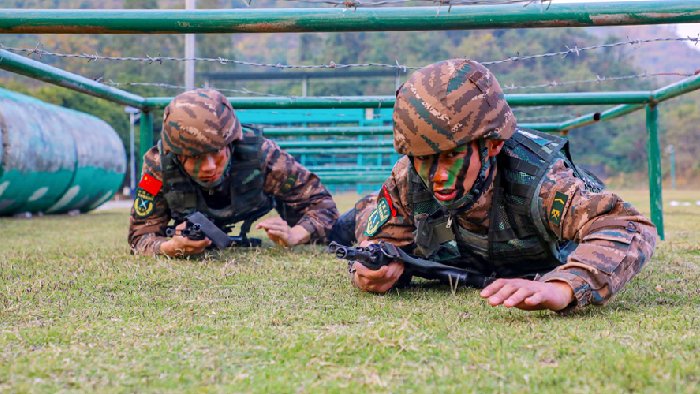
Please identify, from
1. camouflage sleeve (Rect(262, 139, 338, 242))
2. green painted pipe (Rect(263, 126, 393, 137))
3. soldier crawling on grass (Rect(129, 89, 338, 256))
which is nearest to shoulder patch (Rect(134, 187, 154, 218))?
soldier crawling on grass (Rect(129, 89, 338, 256))

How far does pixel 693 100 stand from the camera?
39.5m

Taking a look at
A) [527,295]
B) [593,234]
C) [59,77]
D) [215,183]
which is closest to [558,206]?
[593,234]

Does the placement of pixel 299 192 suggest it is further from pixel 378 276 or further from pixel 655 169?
pixel 655 169

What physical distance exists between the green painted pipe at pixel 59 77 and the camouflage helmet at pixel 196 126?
565 mm

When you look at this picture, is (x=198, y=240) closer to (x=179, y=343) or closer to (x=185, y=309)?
(x=185, y=309)

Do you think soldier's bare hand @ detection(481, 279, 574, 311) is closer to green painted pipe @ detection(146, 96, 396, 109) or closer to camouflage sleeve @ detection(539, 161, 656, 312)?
camouflage sleeve @ detection(539, 161, 656, 312)

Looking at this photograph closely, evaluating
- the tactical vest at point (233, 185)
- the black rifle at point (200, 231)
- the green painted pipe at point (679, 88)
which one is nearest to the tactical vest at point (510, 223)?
the black rifle at point (200, 231)

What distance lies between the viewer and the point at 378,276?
7.28 ft

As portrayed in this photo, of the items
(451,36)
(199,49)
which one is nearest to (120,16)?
(451,36)

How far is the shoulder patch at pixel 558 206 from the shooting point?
79.8 inches

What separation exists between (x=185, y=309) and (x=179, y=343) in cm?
46

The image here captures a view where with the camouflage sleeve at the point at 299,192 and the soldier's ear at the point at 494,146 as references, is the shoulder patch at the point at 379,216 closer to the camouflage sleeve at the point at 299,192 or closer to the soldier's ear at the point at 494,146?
the soldier's ear at the point at 494,146

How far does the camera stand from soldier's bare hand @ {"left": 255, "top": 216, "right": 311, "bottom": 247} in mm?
3424

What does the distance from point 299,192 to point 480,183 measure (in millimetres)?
1949
